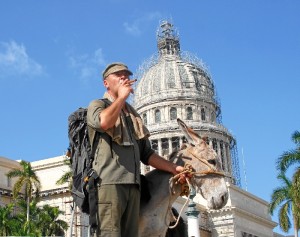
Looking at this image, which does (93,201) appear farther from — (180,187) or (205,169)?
(205,169)

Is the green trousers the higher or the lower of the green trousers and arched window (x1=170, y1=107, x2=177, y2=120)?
the lower

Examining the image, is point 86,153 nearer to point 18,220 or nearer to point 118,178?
point 118,178

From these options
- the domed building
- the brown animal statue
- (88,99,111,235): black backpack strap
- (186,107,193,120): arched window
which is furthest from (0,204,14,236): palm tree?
(186,107,193,120): arched window

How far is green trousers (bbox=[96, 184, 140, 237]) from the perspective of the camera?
13.3ft

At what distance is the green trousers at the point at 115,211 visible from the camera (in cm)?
406

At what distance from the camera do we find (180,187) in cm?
473

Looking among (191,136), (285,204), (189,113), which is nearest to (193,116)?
(189,113)

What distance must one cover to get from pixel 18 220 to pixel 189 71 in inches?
2630

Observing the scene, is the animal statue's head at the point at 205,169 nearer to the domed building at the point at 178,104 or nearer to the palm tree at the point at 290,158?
the palm tree at the point at 290,158

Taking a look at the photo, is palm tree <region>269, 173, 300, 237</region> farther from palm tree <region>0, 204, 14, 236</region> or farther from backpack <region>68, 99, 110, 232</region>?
backpack <region>68, 99, 110, 232</region>

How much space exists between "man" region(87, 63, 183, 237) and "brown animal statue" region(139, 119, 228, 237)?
0.87 feet

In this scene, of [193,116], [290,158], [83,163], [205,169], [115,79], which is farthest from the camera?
[193,116]

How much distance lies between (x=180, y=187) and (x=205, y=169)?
26cm

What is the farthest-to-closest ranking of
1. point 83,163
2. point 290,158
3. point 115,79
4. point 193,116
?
point 193,116, point 290,158, point 115,79, point 83,163
